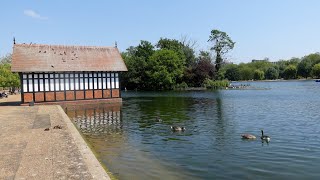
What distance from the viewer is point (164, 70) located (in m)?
73.9

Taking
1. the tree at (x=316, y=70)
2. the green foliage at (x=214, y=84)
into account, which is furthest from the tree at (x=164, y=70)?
the tree at (x=316, y=70)

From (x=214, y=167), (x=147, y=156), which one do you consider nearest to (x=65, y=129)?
(x=147, y=156)

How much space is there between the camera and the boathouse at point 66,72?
34750 millimetres

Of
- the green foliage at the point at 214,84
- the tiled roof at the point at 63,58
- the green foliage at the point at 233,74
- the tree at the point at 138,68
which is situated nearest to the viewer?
the tiled roof at the point at 63,58

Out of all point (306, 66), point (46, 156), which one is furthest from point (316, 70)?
point (46, 156)

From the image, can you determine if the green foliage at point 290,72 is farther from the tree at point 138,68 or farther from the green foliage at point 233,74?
the tree at point 138,68

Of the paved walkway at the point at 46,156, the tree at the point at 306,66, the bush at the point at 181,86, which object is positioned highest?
the tree at the point at 306,66

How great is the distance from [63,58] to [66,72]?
2.08 metres

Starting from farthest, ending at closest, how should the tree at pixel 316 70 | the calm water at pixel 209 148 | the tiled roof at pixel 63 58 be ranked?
the tree at pixel 316 70 → the tiled roof at pixel 63 58 → the calm water at pixel 209 148

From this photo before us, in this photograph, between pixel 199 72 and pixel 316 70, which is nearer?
pixel 199 72

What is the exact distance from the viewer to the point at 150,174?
10945 mm

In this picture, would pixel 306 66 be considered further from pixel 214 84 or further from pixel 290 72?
pixel 214 84

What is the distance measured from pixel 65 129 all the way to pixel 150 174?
6937mm

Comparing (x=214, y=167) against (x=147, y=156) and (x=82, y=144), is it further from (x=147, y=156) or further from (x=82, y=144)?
(x=82, y=144)
